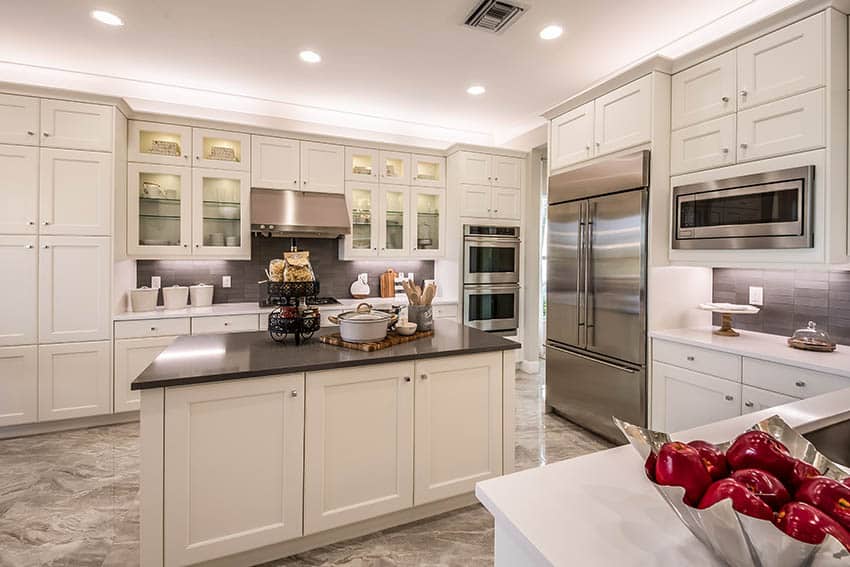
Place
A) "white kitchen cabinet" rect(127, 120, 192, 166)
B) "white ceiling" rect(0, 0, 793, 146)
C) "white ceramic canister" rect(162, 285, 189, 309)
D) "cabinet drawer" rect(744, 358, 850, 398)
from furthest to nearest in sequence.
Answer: "white ceramic canister" rect(162, 285, 189, 309) → "white kitchen cabinet" rect(127, 120, 192, 166) → "white ceiling" rect(0, 0, 793, 146) → "cabinet drawer" rect(744, 358, 850, 398)

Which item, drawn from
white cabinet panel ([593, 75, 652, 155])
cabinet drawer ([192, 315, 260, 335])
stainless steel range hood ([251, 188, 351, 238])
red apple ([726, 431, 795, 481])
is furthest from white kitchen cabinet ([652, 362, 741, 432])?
cabinet drawer ([192, 315, 260, 335])

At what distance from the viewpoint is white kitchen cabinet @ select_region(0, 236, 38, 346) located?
3.19 metres

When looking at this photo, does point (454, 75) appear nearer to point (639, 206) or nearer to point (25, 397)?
point (639, 206)

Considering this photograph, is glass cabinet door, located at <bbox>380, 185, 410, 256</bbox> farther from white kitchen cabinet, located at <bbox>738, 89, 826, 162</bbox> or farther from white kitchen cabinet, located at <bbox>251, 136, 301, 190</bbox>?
white kitchen cabinet, located at <bbox>738, 89, 826, 162</bbox>

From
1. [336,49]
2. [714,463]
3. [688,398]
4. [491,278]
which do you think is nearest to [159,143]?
[336,49]

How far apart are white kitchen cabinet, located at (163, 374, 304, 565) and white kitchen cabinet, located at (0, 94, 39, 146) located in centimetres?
293

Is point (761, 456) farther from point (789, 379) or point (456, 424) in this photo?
point (789, 379)

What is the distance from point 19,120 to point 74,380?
198 centimetres

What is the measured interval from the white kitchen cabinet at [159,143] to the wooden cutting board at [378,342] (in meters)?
2.68

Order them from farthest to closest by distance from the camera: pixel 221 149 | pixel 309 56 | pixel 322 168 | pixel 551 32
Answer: pixel 322 168 → pixel 221 149 → pixel 309 56 → pixel 551 32

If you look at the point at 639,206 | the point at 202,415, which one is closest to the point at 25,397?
the point at 202,415

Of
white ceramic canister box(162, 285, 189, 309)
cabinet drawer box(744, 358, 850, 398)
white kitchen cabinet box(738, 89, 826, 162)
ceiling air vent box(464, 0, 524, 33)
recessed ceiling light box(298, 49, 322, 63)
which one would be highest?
recessed ceiling light box(298, 49, 322, 63)

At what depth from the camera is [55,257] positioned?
3297mm

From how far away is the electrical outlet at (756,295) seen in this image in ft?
9.44
